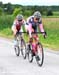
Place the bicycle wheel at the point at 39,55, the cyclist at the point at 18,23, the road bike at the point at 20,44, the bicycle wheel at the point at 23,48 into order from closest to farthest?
the bicycle wheel at the point at 39,55 < the cyclist at the point at 18,23 < the bicycle wheel at the point at 23,48 < the road bike at the point at 20,44

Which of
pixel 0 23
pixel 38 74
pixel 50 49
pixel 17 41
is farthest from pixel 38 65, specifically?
pixel 0 23

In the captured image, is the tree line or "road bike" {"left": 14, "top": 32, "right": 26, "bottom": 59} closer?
"road bike" {"left": 14, "top": 32, "right": 26, "bottom": 59}

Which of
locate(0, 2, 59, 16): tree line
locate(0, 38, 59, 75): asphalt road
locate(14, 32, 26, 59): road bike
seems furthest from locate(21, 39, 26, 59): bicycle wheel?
locate(0, 2, 59, 16): tree line

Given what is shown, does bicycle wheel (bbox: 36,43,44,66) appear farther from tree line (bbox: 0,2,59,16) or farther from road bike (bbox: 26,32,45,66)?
tree line (bbox: 0,2,59,16)

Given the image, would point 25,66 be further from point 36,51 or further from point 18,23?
point 18,23

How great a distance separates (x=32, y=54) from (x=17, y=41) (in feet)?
7.50

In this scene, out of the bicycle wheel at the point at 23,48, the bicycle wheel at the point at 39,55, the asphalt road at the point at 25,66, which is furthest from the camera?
the bicycle wheel at the point at 23,48

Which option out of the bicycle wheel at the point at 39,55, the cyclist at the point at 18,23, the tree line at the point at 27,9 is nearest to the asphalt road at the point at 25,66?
the bicycle wheel at the point at 39,55

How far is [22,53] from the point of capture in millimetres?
15711

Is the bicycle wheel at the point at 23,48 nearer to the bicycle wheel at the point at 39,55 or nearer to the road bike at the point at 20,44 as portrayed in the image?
the road bike at the point at 20,44

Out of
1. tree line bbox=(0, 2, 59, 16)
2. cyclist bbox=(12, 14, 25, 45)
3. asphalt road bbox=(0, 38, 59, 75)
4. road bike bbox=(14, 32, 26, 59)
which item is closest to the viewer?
asphalt road bbox=(0, 38, 59, 75)

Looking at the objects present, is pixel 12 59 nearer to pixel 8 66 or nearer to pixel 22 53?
pixel 22 53

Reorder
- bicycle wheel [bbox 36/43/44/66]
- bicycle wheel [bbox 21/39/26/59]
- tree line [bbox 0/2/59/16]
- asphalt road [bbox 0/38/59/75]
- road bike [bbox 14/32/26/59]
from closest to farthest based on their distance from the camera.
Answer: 1. asphalt road [bbox 0/38/59/75]
2. bicycle wheel [bbox 36/43/44/66]
3. bicycle wheel [bbox 21/39/26/59]
4. road bike [bbox 14/32/26/59]
5. tree line [bbox 0/2/59/16]

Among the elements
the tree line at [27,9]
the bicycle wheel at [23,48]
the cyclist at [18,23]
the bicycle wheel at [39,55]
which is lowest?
the tree line at [27,9]
